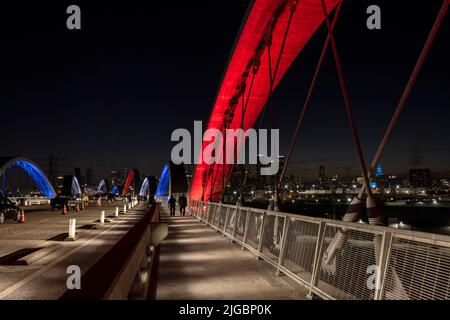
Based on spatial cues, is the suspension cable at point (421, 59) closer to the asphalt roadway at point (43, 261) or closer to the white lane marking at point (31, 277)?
the asphalt roadway at point (43, 261)

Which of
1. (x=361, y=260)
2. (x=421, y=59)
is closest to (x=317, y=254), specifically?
(x=361, y=260)

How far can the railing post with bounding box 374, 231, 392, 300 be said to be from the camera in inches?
186

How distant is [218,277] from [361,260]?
333 cm

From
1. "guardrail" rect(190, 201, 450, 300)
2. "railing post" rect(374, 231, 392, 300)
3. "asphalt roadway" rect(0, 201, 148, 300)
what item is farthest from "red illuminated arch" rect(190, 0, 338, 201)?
"railing post" rect(374, 231, 392, 300)

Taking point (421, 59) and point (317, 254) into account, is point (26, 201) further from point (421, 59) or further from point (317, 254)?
point (421, 59)

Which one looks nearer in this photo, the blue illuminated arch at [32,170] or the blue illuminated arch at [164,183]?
the blue illuminated arch at [32,170]

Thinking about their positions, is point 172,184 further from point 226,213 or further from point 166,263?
point 166,263

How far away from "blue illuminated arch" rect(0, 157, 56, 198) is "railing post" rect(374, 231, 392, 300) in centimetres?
4967

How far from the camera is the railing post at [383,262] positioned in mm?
4715

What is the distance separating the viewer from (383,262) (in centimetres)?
478

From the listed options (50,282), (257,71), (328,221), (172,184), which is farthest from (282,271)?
(172,184)

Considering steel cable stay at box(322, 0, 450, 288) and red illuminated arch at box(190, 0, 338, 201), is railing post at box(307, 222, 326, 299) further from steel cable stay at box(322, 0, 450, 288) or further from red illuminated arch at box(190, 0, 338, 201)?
red illuminated arch at box(190, 0, 338, 201)

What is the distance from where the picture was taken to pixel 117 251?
15.0 ft

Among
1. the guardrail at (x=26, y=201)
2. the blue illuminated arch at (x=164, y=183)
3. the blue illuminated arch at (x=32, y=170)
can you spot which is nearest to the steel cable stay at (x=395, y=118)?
the blue illuminated arch at (x=32, y=170)
